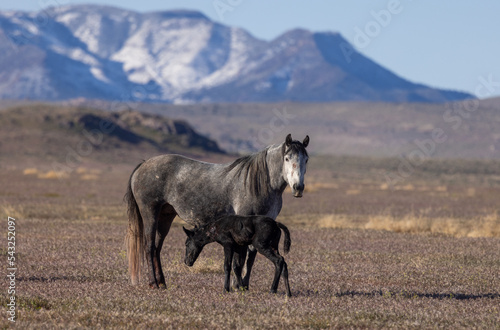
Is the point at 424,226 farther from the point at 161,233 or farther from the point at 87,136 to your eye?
the point at 87,136

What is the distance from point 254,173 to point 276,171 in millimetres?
351

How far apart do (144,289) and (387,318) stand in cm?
421

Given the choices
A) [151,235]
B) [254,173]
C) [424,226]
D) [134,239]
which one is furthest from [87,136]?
[254,173]

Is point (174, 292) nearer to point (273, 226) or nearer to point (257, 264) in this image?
point (273, 226)

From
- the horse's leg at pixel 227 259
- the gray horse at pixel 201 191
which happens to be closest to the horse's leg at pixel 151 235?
the gray horse at pixel 201 191

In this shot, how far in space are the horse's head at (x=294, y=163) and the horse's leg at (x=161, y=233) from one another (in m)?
2.48

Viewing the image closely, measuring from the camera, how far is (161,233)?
44.1 feet

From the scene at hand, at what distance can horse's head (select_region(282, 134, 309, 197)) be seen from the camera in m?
11.6

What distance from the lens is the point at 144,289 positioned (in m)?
12.8

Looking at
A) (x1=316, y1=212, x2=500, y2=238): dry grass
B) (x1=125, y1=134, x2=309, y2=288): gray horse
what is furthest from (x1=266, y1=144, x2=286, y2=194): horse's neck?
(x1=316, y1=212, x2=500, y2=238): dry grass

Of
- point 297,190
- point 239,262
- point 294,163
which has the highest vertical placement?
point 294,163

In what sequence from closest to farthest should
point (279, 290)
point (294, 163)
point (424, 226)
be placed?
point (294, 163) < point (279, 290) < point (424, 226)

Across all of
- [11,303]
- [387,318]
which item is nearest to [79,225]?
[11,303]

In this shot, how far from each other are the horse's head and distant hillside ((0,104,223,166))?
275 feet
